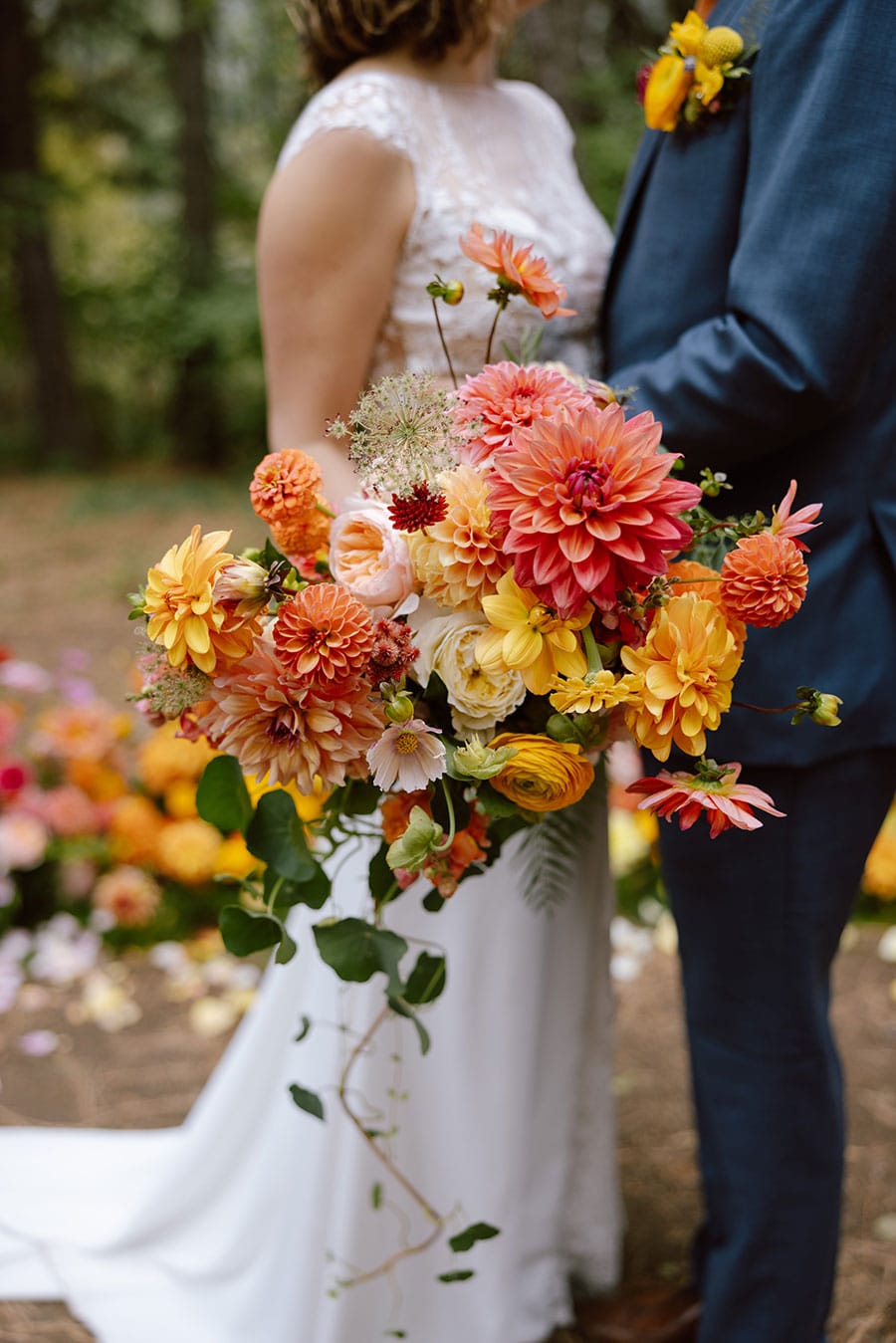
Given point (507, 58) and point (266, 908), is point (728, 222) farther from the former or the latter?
point (507, 58)

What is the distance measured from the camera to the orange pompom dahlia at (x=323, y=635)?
0.93 m

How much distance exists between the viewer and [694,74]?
138cm

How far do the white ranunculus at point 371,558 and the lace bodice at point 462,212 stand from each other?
2.02 ft

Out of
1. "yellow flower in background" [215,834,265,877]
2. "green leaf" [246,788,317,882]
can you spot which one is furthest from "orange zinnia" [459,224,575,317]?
"yellow flower in background" [215,834,265,877]

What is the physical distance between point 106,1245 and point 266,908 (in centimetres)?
119

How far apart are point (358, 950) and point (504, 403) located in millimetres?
592

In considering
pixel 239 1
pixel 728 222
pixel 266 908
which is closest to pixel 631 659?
pixel 266 908

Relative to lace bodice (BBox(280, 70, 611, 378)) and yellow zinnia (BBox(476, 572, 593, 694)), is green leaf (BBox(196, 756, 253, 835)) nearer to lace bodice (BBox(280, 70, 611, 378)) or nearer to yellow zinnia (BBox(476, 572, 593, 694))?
yellow zinnia (BBox(476, 572, 593, 694))

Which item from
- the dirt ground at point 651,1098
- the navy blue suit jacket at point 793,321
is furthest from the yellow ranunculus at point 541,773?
the dirt ground at point 651,1098

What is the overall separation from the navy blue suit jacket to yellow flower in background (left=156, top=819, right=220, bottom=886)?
200cm

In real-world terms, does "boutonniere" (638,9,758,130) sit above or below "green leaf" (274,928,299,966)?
above

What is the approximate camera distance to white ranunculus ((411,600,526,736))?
3.24 ft

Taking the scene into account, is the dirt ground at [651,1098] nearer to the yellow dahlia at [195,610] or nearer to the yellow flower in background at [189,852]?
the yellow flower in background at [189,852]

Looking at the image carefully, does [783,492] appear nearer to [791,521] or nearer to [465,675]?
[791,521]
